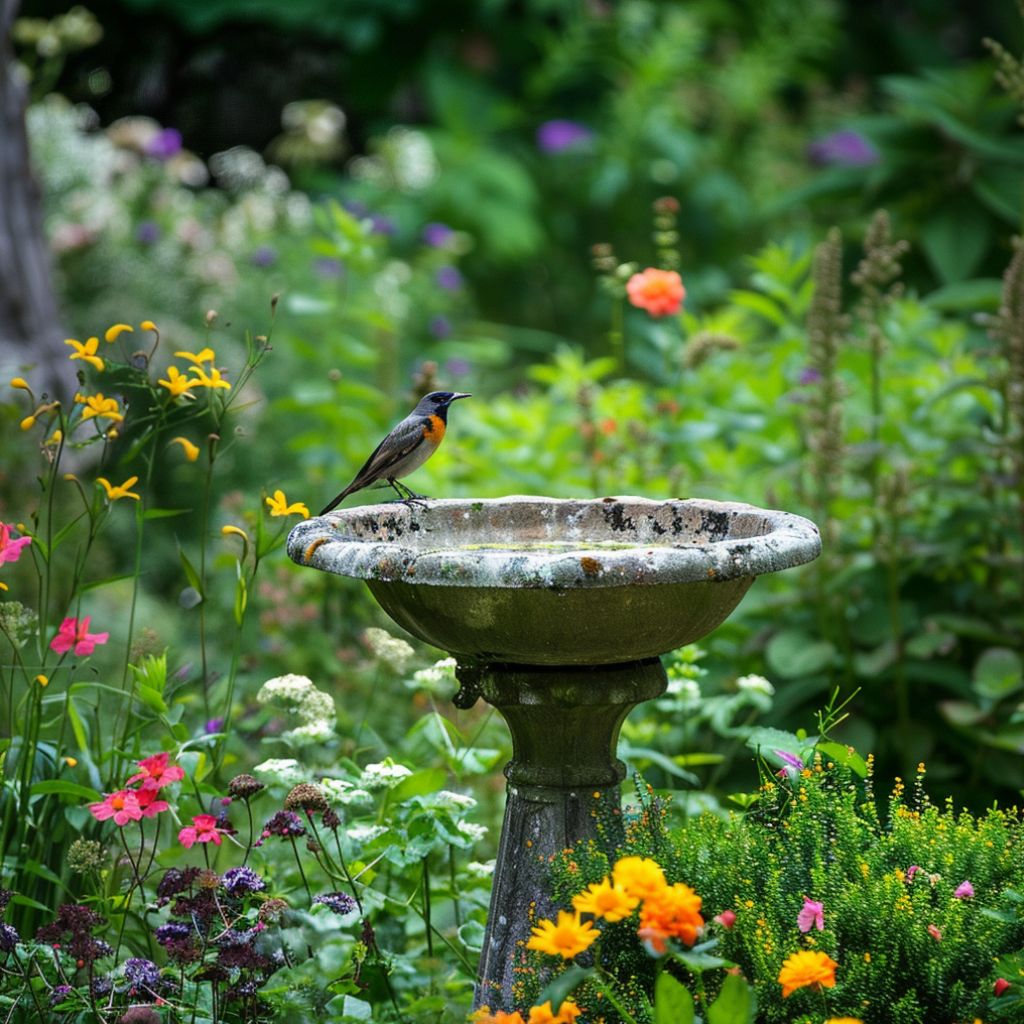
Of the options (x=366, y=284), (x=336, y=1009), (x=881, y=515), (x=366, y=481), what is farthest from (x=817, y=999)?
(x=366, y=284)

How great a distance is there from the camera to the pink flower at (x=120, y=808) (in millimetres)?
2129

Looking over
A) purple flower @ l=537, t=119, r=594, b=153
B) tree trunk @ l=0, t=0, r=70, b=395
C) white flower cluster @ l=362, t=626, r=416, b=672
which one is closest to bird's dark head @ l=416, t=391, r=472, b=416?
white flower cluster @ l=362, t=626, r=416, b=672

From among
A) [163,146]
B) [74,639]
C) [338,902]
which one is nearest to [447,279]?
[163,146]

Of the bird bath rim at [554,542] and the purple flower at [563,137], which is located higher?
the purple flower at [563,137]

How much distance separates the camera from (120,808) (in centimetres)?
215

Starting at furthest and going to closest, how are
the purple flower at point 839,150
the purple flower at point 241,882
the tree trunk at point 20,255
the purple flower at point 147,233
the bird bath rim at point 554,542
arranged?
the purple flower at point 839,150 < the purple flower at point 147,233 < the tree trunk at point 20,255 < the purple flower at point 241,882 < the bird bath rim at point 554,542

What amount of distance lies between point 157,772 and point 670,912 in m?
0.94

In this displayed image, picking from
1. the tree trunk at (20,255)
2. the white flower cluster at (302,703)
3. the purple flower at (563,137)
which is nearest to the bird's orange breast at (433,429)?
the white flower cluster at (302,703)

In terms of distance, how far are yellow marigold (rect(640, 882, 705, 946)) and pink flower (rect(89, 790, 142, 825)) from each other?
0.93m

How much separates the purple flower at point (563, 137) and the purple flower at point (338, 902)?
291 inches

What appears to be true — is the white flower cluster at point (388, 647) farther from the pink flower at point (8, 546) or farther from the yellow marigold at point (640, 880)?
the yellow marigold at point (640, 880)

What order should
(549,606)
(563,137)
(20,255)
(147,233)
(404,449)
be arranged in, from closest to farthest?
(549,606) < (404,449) < (20,255) < (147,233) < (563,137)

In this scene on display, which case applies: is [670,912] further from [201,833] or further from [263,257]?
[263,257]

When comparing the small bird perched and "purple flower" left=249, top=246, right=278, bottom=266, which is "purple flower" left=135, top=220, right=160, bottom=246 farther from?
the small bird perched
